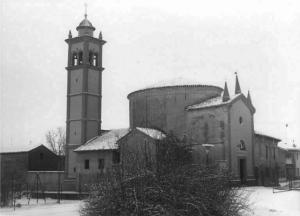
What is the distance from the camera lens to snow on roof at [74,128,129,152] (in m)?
40.6

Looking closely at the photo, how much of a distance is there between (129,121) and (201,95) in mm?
9589

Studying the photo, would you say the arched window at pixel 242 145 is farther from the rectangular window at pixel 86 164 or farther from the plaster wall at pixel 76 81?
the plaster wall at pixel 76 81

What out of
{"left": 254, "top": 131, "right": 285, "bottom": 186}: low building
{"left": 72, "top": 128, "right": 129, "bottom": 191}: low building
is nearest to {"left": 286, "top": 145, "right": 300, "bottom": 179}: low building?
{"left": 254, "top": 131, "right": 285, "bottom": 186}: low building

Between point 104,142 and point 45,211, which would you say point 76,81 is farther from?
point 45,211

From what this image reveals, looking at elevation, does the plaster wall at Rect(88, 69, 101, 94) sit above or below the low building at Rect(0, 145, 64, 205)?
above

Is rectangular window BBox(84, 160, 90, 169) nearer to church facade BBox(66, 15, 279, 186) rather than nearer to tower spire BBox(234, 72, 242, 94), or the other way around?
church facade BBox(66, 15, 279, 186)

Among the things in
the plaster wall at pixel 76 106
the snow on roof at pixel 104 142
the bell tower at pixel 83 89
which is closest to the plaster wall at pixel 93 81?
the bell tower at pixel 83 89

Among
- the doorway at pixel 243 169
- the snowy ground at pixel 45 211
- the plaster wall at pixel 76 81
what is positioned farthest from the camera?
the plaster wall at pixel 76 81

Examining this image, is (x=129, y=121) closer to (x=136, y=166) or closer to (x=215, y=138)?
(x=215, y=138)

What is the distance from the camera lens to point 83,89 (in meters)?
44.2

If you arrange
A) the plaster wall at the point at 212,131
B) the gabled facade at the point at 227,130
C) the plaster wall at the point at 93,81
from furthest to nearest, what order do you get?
the plaster wall at the point at 93,81 → the gabled facade at the point at 227,130 → the plaster wall at the point at 212,131

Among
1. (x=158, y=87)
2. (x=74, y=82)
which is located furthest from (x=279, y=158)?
(x=74, y=82)

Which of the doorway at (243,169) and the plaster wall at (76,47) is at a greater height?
the plaster wall at (76,47)

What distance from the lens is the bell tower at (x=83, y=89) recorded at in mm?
44094
